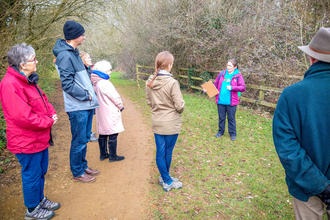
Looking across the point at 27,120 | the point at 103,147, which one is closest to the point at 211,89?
the point at 103,147

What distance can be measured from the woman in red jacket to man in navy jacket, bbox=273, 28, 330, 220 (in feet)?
8.59

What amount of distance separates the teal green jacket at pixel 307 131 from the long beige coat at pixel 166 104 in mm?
1514

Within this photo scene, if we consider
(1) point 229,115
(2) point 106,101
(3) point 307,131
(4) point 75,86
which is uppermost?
(4) point 75,86

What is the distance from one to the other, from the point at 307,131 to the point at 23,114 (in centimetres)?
282

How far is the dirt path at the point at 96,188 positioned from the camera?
306 cm

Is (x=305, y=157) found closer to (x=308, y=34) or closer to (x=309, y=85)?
(x=309, y=85)

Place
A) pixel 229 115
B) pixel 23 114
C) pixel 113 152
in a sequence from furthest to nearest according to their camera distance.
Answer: pixel 229 115 < pixel 113 152 < pixel 23 114

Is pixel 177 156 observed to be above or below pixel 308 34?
below

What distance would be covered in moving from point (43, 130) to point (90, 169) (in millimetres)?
1482

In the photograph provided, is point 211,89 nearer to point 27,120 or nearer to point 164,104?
point 164,104

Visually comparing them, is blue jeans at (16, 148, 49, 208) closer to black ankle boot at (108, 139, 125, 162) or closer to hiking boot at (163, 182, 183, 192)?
black ankle boot at (108, 139, 125, 162)

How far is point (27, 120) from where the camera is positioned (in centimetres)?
253

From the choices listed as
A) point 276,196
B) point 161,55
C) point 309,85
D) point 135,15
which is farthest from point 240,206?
point 135,15

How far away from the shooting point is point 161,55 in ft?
10.0
